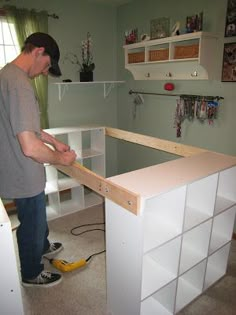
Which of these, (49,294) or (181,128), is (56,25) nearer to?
(181,128)

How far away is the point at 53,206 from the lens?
3.10 meters

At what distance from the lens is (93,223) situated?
2.90 meters

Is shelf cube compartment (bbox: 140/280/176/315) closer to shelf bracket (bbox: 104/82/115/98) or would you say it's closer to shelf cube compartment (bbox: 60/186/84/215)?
shelf cube compartment (bbox: 60/186/84/215)

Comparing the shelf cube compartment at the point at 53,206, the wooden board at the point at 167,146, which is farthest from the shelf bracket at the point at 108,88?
the shelf cube compartment at the point at 53,206

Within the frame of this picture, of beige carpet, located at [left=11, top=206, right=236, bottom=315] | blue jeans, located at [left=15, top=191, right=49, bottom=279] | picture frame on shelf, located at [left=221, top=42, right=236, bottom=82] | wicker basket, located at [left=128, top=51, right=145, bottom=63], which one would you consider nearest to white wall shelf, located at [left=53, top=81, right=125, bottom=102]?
wicker basket, located at [left=128, top=51, right=145, bottom=63]

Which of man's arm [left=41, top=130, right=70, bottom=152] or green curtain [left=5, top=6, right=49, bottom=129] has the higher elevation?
green curtain [left=5, top=6, right=49, bottom=129]

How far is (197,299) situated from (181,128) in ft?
5.60

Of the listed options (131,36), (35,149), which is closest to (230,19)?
(131,36)

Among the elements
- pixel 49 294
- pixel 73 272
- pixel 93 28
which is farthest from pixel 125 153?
pixel 49 294

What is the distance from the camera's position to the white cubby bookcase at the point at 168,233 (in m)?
1.42

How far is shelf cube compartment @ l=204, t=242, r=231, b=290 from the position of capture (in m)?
1.95

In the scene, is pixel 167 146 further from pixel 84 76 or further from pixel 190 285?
pixel 84 76

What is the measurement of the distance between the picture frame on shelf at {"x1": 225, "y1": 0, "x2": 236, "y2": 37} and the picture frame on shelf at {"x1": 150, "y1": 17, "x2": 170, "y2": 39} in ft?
2.24

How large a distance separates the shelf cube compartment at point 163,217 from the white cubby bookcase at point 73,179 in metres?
1.52
